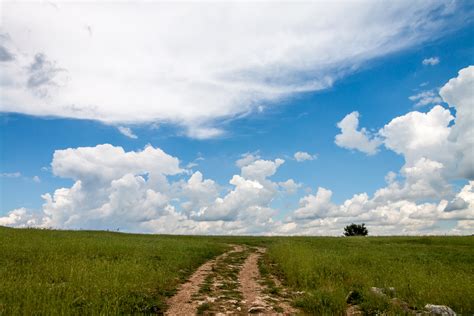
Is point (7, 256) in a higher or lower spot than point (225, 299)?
higher

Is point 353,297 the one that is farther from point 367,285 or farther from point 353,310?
point 367,285

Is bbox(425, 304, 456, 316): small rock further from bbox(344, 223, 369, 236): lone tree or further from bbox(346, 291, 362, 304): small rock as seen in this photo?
bbox(344, 223, 369, 236): lone tree

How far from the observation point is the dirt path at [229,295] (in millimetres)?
12852

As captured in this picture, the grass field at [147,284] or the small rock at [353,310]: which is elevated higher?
the grass field at [147,284]

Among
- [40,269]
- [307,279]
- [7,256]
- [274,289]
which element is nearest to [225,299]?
[274,289]

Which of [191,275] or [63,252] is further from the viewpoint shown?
[63,252]

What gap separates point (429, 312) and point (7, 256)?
22.7m

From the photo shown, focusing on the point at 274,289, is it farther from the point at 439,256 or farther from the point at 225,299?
the point at 439,256

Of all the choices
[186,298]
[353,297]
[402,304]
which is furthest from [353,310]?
[186,298]

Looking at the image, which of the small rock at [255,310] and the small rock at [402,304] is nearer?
the small rock at [402,304]

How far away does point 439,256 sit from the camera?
107ft

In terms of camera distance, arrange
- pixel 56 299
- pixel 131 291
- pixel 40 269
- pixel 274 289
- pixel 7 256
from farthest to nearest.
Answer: pixel 7 256 < pixel 40 269 < pixel 274 289 < pixel 131 291 < pixel 56 299

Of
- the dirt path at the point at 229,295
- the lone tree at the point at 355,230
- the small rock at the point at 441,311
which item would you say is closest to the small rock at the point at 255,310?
the dirt path at the point at 229,295

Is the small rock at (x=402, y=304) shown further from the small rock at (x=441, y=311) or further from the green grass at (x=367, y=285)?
the small rock at (x=441, y=311)
